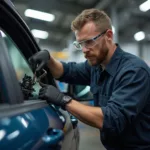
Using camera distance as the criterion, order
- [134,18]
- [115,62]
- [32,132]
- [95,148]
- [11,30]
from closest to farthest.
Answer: [32,132], [11,30], [115,62], [95,148], [134,18]

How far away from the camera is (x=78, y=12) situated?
10.1 meters

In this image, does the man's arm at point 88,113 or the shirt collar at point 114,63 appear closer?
the man's arm at point 88,113

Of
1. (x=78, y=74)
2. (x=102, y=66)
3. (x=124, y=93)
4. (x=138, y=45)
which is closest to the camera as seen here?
(x=124, y=93)

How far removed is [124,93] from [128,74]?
0.12 metres

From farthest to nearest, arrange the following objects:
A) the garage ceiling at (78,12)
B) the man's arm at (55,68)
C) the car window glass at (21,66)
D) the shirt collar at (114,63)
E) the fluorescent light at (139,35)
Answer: the fluorescent light at (139,35), the garage ceiling at (78,12), the man's arm at (55,68), the shirt collar at (114,63), the car window glass at (21,66)

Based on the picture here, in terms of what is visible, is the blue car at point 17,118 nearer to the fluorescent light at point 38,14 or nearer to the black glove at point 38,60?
the black glove at point 38,60

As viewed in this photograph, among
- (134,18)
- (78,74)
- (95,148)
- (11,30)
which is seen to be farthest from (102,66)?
(134,18)

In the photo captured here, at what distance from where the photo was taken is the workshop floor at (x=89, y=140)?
4.19 m

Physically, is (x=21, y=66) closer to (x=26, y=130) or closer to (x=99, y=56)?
(x=99, y=56)

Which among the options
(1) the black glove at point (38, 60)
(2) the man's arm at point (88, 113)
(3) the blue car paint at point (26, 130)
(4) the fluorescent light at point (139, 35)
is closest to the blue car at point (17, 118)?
(3) the blue car paint at point (26, 130)

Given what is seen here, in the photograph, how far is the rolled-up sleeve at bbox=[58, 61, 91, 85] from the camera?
2.24 metres

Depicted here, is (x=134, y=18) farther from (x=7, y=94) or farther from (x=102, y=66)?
(x=7, y=94)

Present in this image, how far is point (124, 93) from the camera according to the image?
4.93ft

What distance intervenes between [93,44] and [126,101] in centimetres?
53
